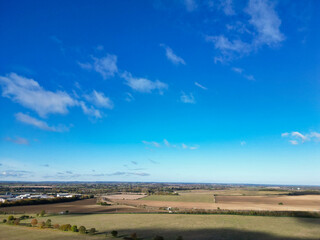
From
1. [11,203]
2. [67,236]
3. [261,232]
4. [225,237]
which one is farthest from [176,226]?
[11,203]

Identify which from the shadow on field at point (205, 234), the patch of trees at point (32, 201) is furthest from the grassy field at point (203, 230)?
the patch of trees at point (32, 201)

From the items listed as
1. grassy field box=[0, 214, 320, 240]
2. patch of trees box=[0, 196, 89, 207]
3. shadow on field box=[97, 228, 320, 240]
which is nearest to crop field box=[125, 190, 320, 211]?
patch of trees box=[0, 196, 89, 207]

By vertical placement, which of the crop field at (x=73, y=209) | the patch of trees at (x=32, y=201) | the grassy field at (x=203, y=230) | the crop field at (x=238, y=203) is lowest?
the crop field at (x=73, y=209)

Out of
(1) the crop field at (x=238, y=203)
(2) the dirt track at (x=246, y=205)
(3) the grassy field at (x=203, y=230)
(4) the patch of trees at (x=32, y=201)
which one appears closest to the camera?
(3) the grassy field at (x=203, y=230)

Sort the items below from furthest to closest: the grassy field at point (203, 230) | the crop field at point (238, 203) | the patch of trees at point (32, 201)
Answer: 1. the patch of trees at point (32, 201)
2. the crop field at point (238, 203)
3. the grassy field at point (203, 230)

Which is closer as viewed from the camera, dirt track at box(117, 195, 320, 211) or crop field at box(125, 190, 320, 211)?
dirt track at box(117, 195, 320, 211)

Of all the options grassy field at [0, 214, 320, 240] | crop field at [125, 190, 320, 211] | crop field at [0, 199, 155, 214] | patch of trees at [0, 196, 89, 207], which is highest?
patch of trees at [0, 196, 89, 207]

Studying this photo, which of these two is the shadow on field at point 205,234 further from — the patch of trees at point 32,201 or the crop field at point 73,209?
the patch of trees at point 32,201

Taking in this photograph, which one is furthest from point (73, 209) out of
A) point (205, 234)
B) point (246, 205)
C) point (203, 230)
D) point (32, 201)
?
point (246, 205)

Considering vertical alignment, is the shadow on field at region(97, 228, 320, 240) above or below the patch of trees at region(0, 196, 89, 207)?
below

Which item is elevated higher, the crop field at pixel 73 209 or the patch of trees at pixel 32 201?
the patch of trees at pixel 32 201

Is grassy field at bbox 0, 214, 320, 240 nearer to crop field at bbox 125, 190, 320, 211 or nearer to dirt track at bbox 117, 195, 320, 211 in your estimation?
dirt track at bbox 117, 195, 320, 211
